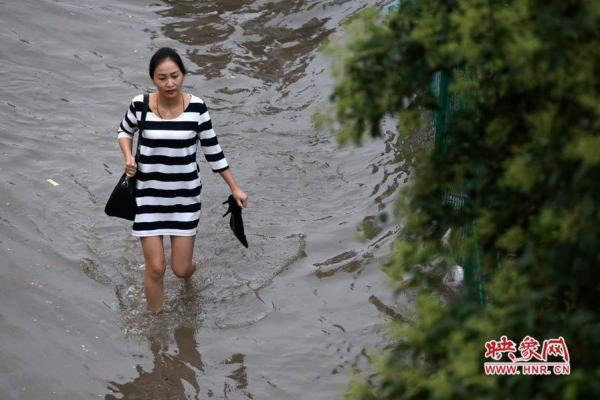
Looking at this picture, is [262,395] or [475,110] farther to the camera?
[262,395]

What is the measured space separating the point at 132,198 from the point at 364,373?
1922 millimetres

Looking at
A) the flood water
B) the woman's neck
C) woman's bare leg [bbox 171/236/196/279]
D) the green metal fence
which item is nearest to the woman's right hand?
the woman's neck

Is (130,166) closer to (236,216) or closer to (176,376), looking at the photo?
(236,216)

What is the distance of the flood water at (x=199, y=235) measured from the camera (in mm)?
6289

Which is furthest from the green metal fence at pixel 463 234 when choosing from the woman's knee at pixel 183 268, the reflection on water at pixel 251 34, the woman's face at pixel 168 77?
the reflection on water at pixel 251 34

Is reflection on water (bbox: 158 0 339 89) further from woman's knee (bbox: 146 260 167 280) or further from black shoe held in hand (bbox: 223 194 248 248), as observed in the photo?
woman's knee (bbox: 146 260 167 280)

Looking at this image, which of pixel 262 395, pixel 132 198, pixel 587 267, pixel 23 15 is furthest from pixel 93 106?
pixel 587 267

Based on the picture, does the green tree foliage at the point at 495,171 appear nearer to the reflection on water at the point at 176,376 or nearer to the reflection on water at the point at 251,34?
the reflection on water at the point at 176,376

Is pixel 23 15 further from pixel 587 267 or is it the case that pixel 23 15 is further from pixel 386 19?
pixel 587 267

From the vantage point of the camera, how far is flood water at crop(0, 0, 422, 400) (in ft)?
20.6

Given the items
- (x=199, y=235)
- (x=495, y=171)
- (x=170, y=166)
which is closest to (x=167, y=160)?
(x=170, y=166)

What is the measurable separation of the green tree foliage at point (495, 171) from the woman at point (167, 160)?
314 centimetres

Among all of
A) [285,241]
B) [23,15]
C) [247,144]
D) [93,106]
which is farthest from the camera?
[23,15]

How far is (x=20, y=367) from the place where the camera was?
605 centimetres
